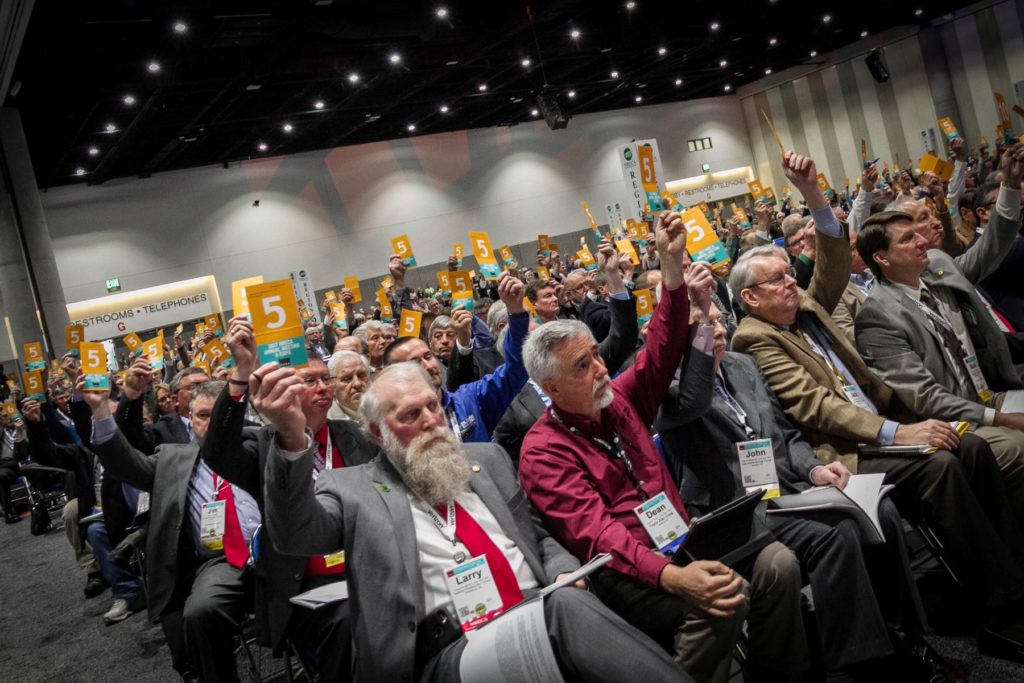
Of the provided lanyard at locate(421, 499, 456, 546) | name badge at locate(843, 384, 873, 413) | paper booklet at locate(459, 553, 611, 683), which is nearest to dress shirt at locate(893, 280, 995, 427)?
name badge at locate(843, 384, 873, 413)

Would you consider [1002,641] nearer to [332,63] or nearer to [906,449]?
[906,449]

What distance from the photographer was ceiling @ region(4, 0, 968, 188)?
9828 mm

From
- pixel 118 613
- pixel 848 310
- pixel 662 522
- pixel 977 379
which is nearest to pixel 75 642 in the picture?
pixel 118 613

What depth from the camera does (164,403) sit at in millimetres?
4863

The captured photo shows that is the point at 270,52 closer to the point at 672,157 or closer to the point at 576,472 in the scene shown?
the point at 576,472

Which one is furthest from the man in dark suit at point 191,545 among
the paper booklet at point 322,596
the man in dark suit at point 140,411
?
the paper booklet at point 322,596

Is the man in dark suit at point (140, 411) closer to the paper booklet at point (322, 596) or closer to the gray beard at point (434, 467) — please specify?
the paper booklet at point (322, 596)

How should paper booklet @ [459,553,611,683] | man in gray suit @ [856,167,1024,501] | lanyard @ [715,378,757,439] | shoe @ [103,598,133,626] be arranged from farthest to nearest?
shoe @ [103,598,133,626] → man in gray suit @ [856,167,1024,501] → lanyard @ [715,378,757,439] → paper booklet @ [459,553,611,683]

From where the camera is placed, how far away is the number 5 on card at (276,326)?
197 centimetres

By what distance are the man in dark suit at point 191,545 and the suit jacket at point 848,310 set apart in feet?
9.38

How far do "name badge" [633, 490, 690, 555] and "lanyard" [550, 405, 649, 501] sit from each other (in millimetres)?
86

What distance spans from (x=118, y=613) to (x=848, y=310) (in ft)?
15.4

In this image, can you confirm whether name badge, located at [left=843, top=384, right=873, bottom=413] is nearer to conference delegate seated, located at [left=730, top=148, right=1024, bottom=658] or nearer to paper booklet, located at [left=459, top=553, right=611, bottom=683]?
conference delegate seated, located at [left=730, top=148, right=1024, bottom=658]

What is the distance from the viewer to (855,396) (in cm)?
285
